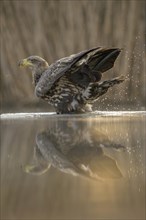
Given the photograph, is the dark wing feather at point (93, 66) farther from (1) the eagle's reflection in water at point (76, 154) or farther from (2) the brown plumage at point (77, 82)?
(1) the eagle's reflection in water at point (76, 154)

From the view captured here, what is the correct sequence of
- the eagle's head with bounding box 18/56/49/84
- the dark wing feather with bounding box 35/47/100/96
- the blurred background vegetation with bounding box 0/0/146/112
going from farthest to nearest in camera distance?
the blurred background vegetation with bounding box 0/0/146/112 → the eagle's head with bounding box 18/56/49/84 → the dark wing feather with bounding box 35/47/100/96

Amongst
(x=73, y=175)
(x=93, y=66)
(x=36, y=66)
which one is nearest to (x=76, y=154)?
(x=73, y=175)

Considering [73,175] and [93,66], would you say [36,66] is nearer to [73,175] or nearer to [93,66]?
[93,66]

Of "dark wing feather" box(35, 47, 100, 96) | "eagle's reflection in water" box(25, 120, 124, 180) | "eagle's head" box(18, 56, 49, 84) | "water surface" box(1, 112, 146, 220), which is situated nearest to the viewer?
"water surface" box(1, 112, 146, 220)

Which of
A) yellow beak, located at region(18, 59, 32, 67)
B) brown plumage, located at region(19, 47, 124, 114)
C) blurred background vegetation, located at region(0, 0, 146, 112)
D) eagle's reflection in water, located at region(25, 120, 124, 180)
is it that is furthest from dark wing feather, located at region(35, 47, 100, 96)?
eagle's reflection in water, located at region(25, 120, 124, 180)

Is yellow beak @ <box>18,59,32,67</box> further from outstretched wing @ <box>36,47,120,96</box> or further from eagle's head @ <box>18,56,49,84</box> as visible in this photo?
outstretched wing @ <box>36,47,120,96</box>
